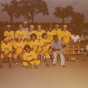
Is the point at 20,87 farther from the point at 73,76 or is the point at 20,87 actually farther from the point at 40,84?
the point at 73,76

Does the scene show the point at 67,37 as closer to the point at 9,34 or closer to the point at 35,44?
the point at 35,44

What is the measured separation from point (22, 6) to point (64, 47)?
0.65 metres

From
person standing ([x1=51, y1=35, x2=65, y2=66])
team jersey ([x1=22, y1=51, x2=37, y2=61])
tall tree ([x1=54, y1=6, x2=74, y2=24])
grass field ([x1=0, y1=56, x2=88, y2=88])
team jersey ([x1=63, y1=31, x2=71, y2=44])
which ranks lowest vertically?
grass field ([x1=0, y1=56, x2=88, y2=88])

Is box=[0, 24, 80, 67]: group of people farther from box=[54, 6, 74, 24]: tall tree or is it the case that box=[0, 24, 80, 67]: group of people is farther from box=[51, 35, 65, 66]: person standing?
box=[54, 6, 74, 24]: tall tree

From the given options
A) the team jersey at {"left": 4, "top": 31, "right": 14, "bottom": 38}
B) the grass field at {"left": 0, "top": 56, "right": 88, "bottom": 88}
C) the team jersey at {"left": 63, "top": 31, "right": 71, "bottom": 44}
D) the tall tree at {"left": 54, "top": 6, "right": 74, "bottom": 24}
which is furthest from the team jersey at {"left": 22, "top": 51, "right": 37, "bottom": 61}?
the tall tree at {"left": 54, "top": 6, "right": 74, "bottom": 24}

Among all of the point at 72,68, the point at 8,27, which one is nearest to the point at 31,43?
the point at 8,27

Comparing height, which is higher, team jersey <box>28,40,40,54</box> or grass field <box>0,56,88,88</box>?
team jersey <box>28,40,40,54</box>

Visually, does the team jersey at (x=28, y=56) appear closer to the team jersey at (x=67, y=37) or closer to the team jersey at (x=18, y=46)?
the team jersey at (x=18, y=46)

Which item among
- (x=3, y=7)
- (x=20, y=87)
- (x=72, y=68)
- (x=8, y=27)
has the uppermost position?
(x=3, y=7)

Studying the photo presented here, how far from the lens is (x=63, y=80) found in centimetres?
332

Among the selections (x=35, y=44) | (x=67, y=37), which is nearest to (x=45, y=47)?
(x=35, y=44)

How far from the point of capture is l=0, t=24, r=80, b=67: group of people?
3324mm

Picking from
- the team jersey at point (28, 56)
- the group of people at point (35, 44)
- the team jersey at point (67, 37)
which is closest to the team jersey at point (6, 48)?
the group of people at point (35, 44)

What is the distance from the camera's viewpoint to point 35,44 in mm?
3371
